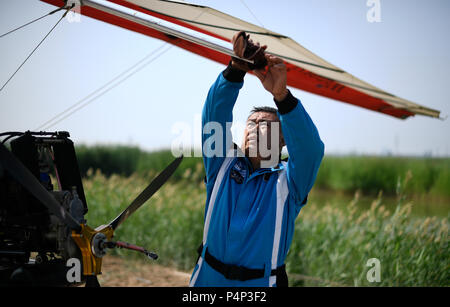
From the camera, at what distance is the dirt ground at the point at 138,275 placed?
5578mm

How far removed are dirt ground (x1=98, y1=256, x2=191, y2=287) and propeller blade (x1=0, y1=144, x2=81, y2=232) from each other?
3.63 metres

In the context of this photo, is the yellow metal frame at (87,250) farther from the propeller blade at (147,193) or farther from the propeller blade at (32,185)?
the propeller blade at (147,193)

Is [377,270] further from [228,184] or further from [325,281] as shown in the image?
[228,184]

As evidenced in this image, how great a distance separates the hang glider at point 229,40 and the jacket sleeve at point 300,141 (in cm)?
64

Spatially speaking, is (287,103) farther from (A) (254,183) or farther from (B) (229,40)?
(B) (229,40)

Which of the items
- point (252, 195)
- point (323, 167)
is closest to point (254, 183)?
point (252, 195)

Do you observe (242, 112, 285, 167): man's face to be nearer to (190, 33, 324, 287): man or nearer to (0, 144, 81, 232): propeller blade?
(190, 33, 324, 287): man

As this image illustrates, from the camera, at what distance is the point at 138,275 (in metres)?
5.96

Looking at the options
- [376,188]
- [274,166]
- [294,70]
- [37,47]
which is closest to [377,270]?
[294,70]

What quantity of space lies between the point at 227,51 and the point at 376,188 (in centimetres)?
1458

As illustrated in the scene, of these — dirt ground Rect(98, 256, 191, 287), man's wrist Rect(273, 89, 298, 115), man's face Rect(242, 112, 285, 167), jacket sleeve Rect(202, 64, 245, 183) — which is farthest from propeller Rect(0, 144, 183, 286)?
dirt ground Rect(98, 256, 191, 287)

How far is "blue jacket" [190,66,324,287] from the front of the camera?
221cm

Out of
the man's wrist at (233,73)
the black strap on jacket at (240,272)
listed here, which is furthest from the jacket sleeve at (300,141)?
the black strap on jacket at (240,272)

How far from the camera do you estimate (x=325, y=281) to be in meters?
5.39
